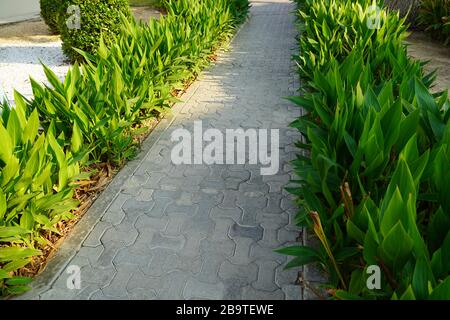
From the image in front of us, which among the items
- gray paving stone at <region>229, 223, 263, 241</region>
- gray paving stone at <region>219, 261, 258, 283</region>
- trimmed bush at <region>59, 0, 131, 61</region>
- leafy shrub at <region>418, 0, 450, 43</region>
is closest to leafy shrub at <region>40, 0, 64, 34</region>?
trimmed bush at <region>59, 0, 131, 61</region>

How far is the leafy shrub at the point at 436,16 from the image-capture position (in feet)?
26.0

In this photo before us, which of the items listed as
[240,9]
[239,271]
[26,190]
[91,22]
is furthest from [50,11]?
[239,271]

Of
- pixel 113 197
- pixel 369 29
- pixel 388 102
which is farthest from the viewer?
pixel 369 29

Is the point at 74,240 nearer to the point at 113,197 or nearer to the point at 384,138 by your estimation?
the point at 113,197

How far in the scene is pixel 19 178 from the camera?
2.47 metres

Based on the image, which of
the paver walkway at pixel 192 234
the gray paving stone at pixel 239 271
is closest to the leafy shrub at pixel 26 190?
the paver walkway at pixel 192 234

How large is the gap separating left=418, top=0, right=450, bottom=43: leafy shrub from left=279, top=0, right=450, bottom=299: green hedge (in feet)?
18.1

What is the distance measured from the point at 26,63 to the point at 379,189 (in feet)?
21.4

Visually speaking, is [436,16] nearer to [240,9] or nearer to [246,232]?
[240,9]

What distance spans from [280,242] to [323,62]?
6.91 ft

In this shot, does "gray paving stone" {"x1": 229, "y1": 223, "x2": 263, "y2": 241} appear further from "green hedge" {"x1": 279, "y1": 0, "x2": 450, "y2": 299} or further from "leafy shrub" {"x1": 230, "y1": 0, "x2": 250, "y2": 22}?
"leafy shrub" {"x1": 230, "y1": 0, "x2": 250, "y2": 22}

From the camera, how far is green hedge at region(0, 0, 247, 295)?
2.49 metres
